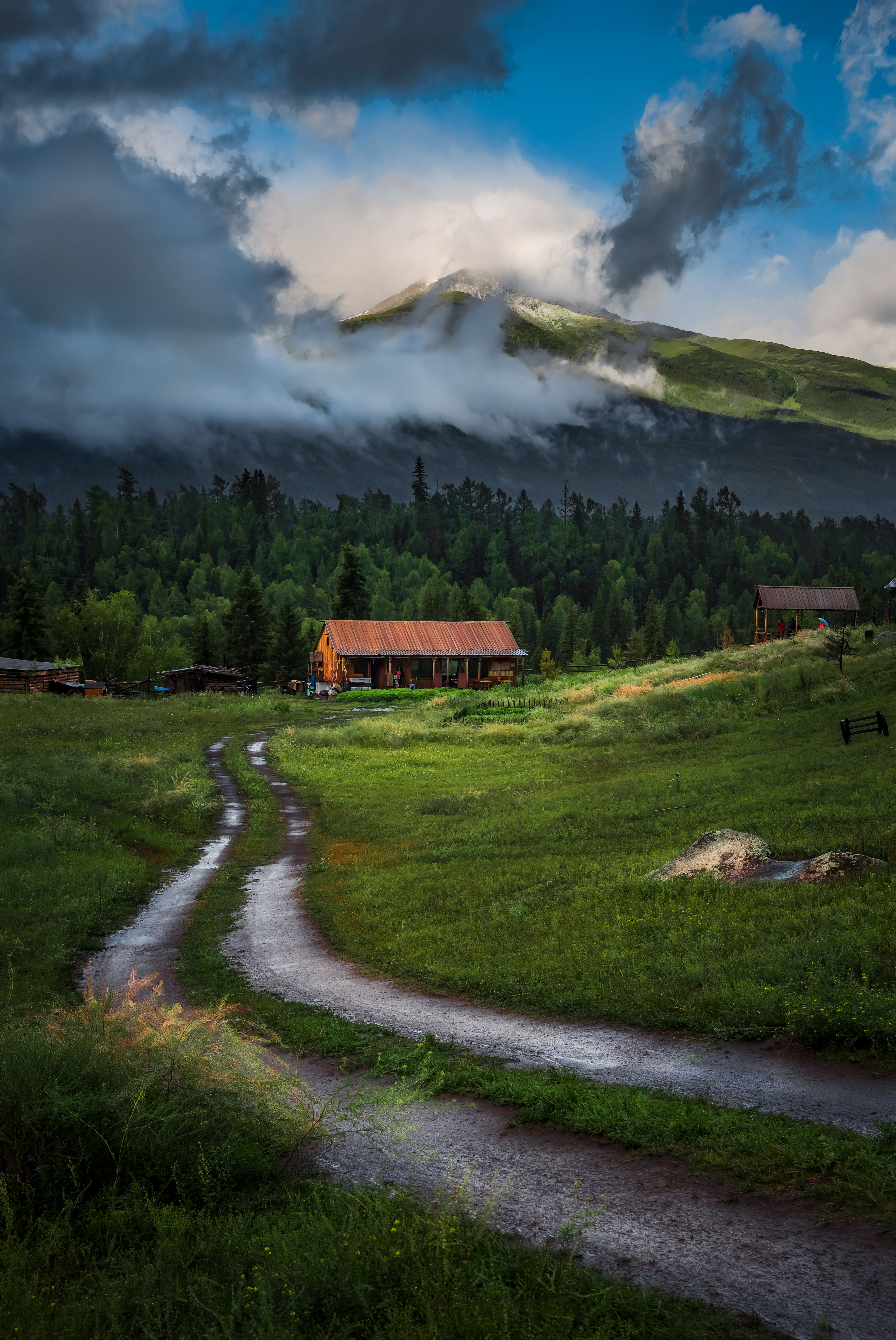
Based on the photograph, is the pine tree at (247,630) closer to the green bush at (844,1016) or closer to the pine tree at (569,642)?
the pine tree at (569,642)

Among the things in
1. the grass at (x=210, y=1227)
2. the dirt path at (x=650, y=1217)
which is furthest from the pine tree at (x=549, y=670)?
the grass at (x=210, y=1227)

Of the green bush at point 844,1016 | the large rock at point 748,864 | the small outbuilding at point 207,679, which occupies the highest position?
the small outbuilding at point 207,679

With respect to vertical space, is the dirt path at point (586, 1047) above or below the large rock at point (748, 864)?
below

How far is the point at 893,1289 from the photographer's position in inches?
203

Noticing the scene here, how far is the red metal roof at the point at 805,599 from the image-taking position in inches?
2938

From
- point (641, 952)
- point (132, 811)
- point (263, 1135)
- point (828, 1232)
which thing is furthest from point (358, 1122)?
point (132, 811)

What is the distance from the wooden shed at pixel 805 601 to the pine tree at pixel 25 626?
73.4 m

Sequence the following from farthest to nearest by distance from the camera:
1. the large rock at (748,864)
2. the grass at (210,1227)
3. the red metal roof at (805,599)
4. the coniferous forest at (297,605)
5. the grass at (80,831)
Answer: the coniferous forest at (297,605)
the red metal roof at (805,599)
the grass at (80,831)
the large rock at (748,864)
the grass at (210,1227)

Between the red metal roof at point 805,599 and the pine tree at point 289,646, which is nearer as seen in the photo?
the red metal roof at point 805,599

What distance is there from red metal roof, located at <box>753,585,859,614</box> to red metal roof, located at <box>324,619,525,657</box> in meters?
22.5

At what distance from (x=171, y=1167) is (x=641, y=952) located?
727 centimetres

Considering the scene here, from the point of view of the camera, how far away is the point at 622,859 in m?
17.3

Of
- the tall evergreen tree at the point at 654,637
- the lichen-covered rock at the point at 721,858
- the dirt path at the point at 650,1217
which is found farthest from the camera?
the tall evergreen tree at the point at 654,637

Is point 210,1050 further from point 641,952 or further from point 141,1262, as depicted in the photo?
point 641,952
